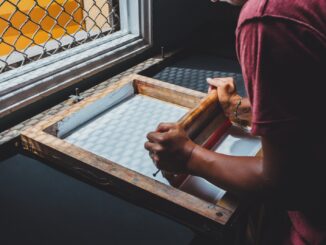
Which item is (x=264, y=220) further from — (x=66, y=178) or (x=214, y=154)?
(x=66, y=178)

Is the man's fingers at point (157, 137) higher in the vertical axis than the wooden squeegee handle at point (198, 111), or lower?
higher

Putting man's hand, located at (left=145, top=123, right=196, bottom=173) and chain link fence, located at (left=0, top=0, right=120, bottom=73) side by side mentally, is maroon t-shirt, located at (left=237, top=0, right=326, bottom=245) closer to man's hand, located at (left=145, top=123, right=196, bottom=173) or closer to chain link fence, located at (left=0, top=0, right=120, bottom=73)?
man's hand, located at (left=145, top=123, right=196, bottom=173)

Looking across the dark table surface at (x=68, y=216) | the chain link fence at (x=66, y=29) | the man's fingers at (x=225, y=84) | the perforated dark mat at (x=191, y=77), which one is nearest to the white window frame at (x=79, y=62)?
the chain link fence at (x=66, y=29)

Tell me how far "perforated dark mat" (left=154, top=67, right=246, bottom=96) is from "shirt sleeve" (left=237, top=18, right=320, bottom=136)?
941 millimetres

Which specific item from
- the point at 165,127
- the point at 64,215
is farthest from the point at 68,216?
the point at 165,127

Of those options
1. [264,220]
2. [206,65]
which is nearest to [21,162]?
[264,220]

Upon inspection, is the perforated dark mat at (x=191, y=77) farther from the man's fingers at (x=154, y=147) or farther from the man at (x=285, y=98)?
the man at (x=285, y=98)

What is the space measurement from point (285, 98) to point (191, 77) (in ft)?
3.72

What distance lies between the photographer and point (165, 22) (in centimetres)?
193

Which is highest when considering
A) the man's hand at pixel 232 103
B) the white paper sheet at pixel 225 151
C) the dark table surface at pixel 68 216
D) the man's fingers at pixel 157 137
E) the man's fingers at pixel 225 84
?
the man's fingers at pixel 157 137

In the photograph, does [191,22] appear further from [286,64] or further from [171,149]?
[286,64]

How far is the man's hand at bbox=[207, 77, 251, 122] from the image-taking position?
1.24m

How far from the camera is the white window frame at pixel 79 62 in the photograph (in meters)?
1.32

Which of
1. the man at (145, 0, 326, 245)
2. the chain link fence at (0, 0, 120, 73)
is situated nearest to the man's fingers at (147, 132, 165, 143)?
the man at (145, 0, 326, 245)
